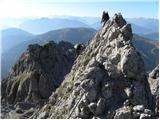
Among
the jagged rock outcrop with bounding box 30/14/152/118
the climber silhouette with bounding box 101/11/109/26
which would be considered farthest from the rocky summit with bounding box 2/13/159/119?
the climber silhouette with bounding box 101/11/109/26

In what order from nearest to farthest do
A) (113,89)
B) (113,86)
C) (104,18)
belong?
1. (113,89)
2. (113,86)
3. (104,18)

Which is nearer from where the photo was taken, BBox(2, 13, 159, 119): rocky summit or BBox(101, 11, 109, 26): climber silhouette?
BBox(2, 13, 159, 119): rocky summit

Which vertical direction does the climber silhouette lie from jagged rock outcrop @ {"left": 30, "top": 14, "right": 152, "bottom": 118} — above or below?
above

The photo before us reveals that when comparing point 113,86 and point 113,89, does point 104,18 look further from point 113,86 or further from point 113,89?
point 113,89

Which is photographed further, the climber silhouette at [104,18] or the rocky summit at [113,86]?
the climber silhouette at [104,18]

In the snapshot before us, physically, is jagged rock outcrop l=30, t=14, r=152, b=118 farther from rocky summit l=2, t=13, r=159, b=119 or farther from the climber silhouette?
the climber silhouette

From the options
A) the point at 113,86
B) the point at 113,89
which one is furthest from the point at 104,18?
the point at 113,89

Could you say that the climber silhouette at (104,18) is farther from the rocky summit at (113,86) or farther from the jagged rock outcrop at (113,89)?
the jagged rock outcrop at (113,89)

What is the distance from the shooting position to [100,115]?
213 feet

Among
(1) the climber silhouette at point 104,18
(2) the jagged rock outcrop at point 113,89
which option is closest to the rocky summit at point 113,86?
(2) the jagged rock outcrop at point 113,89

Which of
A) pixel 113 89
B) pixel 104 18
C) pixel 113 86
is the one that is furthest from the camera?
pixel 104 18

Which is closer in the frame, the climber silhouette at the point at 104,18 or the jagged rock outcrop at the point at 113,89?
the jagged rock outcrop at the point at 113,89

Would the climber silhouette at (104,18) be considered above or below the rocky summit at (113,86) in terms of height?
above

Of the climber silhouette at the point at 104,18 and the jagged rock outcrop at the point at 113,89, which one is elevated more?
the climber silhouette at the point at 104,18
